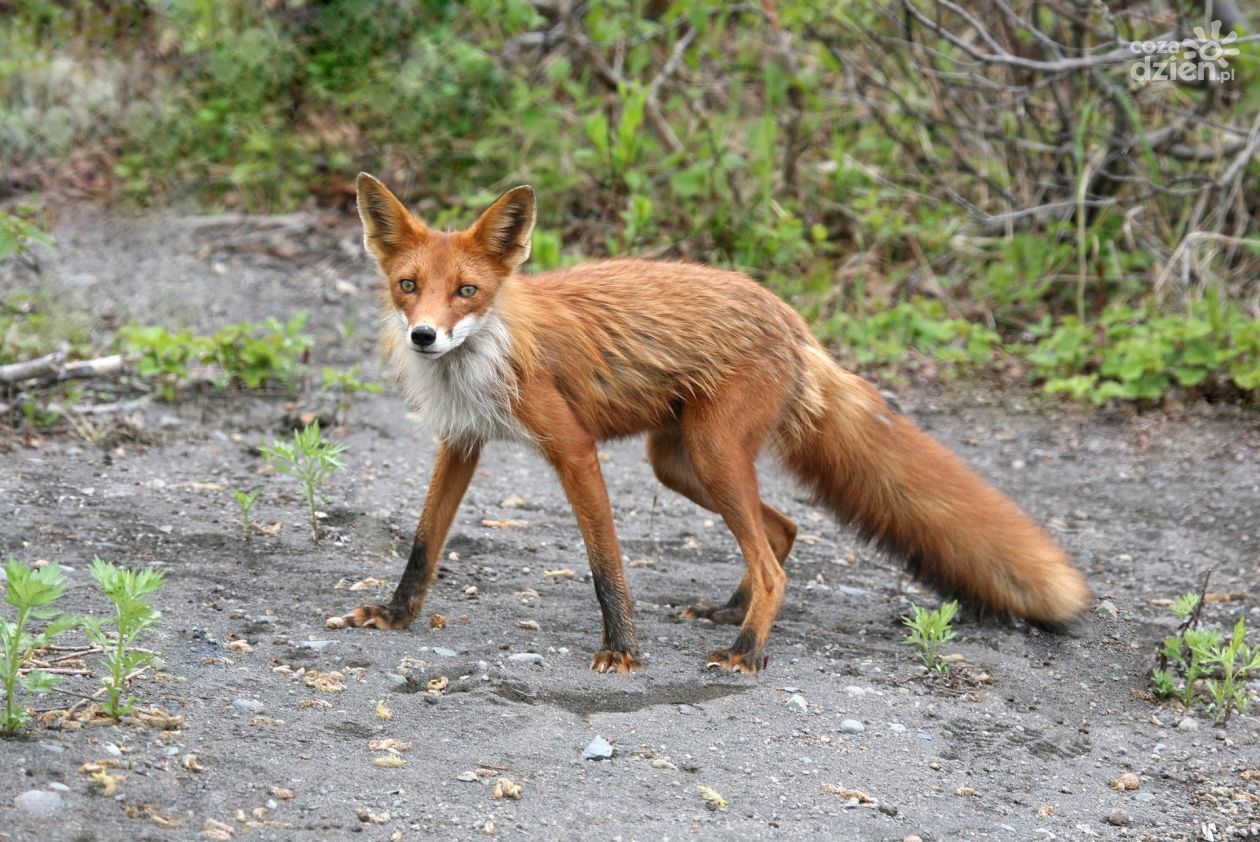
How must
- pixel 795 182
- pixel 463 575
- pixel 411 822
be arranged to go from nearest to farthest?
pixel 411 822, pixel 463 575, pixel 795 182

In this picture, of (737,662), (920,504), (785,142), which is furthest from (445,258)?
(785,142)

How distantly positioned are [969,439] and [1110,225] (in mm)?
2307

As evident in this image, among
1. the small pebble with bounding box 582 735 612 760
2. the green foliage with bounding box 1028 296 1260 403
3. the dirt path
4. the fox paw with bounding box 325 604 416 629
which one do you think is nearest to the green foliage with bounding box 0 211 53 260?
the dirt path

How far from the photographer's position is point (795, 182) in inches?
361

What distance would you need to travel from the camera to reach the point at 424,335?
408 cm

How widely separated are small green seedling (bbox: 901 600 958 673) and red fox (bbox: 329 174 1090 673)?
30 centimetres

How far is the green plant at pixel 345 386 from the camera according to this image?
660cm

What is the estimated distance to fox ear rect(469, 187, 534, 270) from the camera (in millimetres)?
4332

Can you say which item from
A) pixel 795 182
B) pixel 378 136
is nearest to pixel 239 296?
pixel 378 136

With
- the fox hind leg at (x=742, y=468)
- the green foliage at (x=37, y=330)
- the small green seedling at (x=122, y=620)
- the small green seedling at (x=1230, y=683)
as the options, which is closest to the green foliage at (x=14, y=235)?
the green foliage at (x=37, y=330)

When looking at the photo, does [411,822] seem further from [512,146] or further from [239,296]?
[512,146]

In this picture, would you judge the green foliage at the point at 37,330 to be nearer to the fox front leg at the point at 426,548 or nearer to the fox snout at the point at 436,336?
the fox front leg at the point at 426,548

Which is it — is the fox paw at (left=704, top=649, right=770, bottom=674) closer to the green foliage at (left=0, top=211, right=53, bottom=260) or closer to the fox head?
the fox head

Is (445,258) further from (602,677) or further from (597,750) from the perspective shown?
(597,750)
